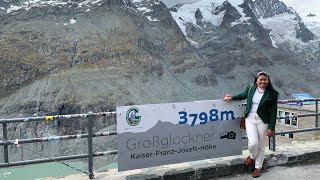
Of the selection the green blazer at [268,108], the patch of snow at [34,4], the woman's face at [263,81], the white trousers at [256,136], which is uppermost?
the patch of snow at [34,4]

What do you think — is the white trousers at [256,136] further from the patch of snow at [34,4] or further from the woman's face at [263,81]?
the patch of snow at [34,4]

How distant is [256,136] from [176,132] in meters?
1.53

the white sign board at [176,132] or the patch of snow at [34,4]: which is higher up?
the patch of snow at [34,4]

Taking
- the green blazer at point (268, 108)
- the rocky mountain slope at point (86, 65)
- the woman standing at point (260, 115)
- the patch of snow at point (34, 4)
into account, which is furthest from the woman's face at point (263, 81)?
the patch of snow at point (34, 4)

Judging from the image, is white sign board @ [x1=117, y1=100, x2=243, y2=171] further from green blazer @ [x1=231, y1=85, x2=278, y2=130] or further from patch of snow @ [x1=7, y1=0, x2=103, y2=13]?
patch of snow @ [x1=7, y1=0, x2=103, y2=13]

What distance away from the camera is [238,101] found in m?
7.15

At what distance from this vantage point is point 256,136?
636 cm

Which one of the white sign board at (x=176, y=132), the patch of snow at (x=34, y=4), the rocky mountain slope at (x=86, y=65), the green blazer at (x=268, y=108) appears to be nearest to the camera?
the white sign board at (x=176, y=132)

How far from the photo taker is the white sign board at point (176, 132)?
6145mm

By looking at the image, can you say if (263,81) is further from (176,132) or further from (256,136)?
(176,132)

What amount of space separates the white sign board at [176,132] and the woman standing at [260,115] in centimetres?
63

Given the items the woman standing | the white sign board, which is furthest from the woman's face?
the white sign board

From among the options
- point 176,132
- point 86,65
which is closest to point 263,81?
point 176,132

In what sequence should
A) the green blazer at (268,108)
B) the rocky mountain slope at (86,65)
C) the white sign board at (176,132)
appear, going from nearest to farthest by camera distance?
the white sign board at (176,132)
the green blazer at (268,108)
the rocky mountain slope at (86,65)
